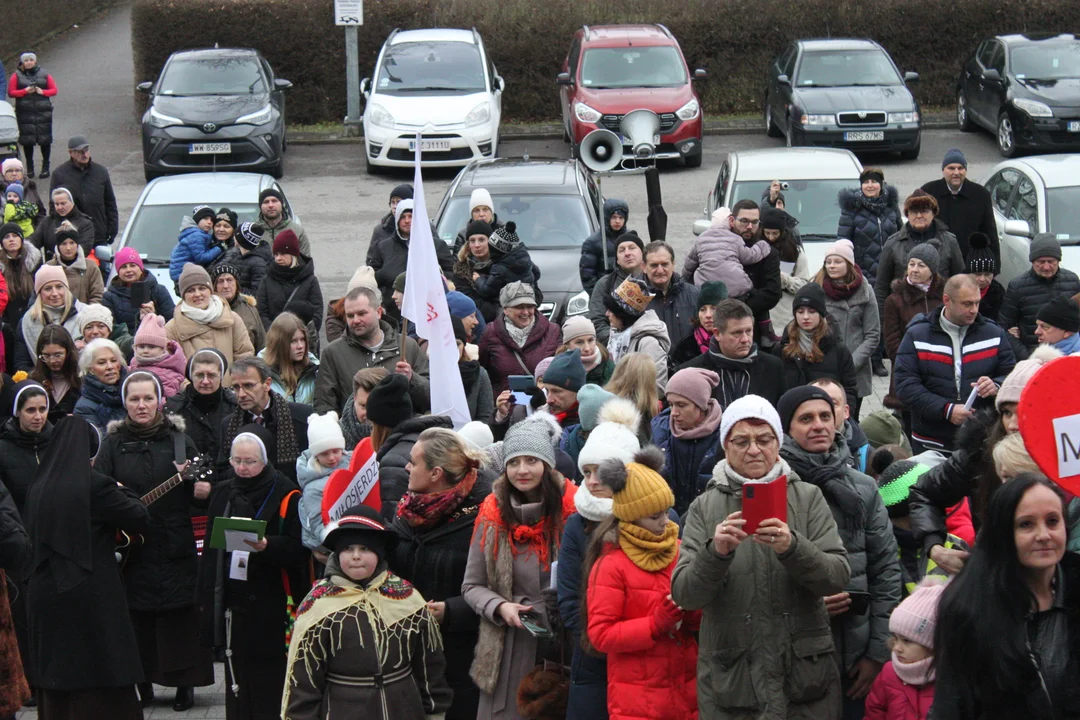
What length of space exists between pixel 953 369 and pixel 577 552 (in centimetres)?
384

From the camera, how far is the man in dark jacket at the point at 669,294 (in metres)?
10.0

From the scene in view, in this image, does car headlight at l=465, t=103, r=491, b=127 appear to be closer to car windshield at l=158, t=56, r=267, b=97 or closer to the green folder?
car windshield at l=158, t=56, r=267, b=97

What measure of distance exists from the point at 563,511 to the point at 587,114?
16.2 metres

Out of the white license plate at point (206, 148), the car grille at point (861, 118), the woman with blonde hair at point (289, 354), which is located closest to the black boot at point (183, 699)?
the woman with blonde hair at point (289, 354)

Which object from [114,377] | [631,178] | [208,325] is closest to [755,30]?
[631,178]

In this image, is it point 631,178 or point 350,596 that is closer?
point 350,596

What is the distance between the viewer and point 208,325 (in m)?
10.4

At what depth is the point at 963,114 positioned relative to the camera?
82.0 feet

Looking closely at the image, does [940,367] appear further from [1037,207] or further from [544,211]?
[544,211]

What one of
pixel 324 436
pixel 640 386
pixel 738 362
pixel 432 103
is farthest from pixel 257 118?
pixel 324 436

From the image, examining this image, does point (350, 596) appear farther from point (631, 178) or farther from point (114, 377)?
point (631, 178)

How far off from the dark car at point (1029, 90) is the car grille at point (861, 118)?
2023 mm

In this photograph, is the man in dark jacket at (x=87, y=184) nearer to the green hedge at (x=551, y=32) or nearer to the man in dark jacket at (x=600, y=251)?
the man in dark jacket at (x=600, y=251)

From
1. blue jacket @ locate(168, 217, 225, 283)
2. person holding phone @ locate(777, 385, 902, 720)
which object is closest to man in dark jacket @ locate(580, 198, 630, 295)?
blue jacket @ locate(168, 217, 225, 283)
